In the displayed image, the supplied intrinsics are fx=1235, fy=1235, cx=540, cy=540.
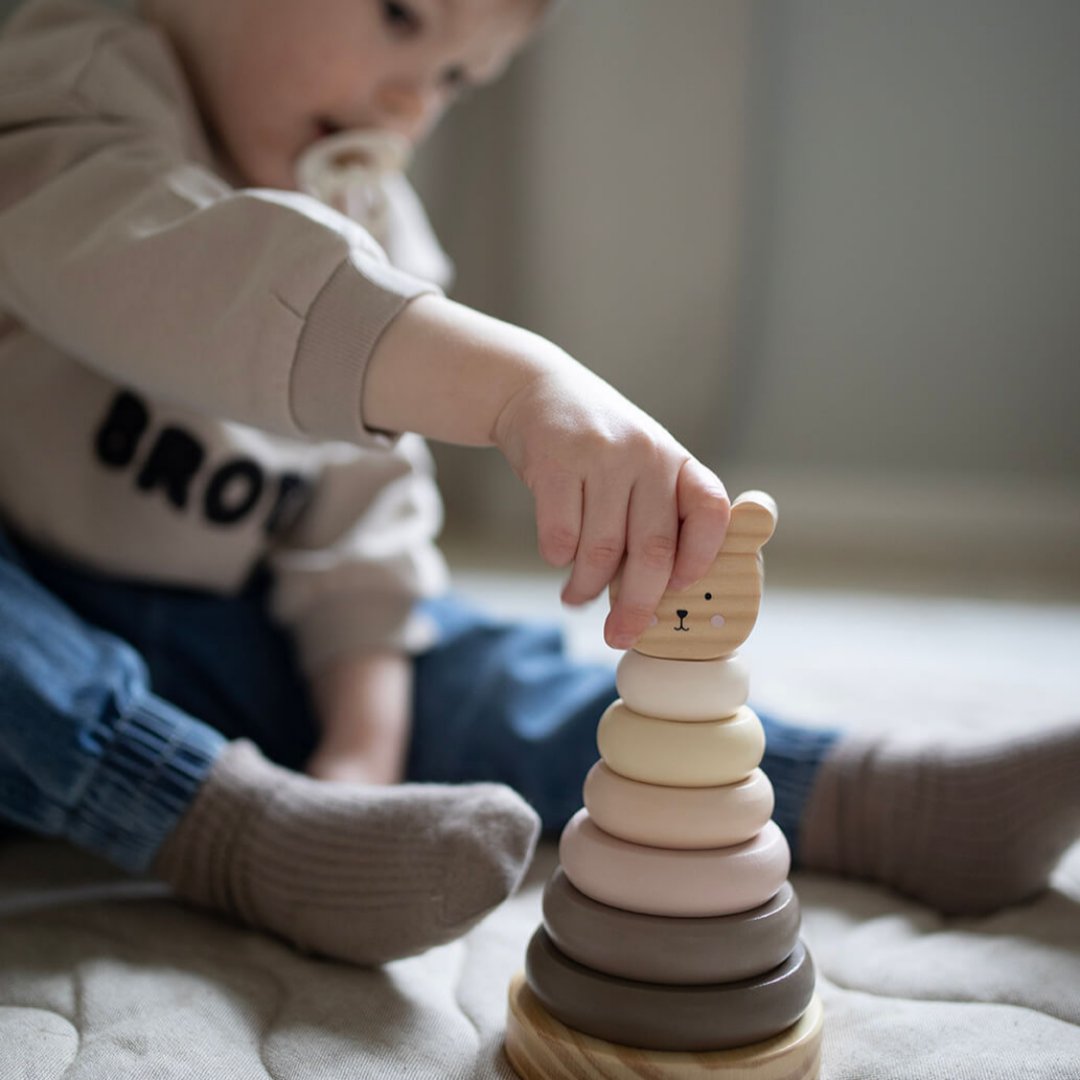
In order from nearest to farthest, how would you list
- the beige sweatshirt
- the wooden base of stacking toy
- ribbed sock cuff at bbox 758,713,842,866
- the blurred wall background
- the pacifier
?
1. the wooden base of stacking toy
2. the beige sweatshirt
3. ribbed sock cuff at bbox 758,713,842,866
4. the pacifier
5. the blurred wall background

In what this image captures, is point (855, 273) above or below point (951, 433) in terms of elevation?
above

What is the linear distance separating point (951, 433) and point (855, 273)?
10.7 inches

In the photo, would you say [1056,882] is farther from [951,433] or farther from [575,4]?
[575,4]

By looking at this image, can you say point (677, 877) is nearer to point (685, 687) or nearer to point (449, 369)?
point (685, 687)

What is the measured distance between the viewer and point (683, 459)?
496mm

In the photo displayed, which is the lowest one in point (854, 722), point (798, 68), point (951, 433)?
point (951, 433)

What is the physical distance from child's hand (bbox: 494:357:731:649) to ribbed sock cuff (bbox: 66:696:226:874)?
269 millimetres

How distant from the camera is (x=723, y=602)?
493 mm

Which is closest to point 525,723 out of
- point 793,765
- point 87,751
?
point 793,765

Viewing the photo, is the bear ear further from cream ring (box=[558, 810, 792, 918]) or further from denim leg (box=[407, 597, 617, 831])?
denim leg (box=[407, 597, 617, 831])

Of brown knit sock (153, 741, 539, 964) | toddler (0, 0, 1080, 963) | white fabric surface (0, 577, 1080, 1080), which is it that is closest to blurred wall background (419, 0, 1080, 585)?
toddler (0, 0, 1080, 963)

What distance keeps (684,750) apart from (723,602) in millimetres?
62

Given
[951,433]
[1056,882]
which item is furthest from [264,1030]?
[951,433]

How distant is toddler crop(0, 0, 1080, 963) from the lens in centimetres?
56
